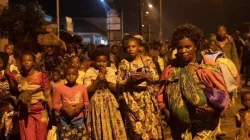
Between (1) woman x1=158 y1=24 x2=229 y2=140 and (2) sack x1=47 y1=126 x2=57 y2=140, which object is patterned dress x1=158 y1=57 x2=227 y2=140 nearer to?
(1) woman x1=158 y1=24 x2=229 y2=140

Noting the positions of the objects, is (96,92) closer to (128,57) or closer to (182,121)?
(128,57)

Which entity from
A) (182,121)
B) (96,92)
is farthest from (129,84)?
(182,121)

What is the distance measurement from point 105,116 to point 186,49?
2.71 meters

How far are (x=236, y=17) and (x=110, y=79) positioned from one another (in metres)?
37.0

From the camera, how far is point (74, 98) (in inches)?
261

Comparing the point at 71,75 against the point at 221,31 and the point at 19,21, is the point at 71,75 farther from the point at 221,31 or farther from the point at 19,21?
the point at 19,21

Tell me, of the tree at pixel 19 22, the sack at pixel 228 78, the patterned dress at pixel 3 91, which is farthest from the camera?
the tree at pixel 19 22

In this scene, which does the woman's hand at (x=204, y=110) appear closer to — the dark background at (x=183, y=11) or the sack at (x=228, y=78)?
the sack at (x=228, y=78)

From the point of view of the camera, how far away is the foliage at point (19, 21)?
48.4 ft

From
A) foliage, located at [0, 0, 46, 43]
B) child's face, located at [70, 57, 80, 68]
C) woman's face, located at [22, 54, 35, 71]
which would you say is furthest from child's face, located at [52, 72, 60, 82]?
foliage, located at [0, 0, 46, 43]

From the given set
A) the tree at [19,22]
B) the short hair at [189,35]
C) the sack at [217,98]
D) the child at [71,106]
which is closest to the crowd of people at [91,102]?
the child at [71,106]

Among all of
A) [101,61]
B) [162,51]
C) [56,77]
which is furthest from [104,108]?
[162,51]

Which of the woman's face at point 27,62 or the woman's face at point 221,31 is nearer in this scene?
the woman's face at point 27,62

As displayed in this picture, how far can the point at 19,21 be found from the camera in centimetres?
1512
